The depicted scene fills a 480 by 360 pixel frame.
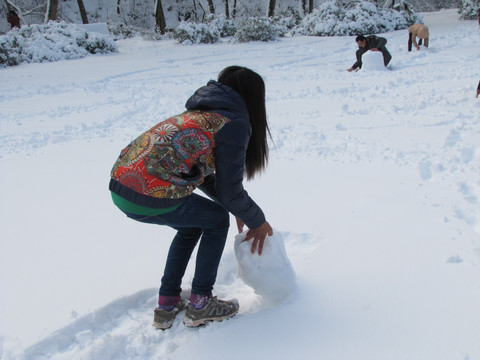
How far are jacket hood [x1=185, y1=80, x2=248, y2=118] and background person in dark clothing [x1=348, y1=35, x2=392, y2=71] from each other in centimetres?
649

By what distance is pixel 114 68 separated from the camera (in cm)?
957

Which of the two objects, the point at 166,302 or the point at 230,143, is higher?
the point at 230,143

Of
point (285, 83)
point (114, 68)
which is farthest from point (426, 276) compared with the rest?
point (114, 68)

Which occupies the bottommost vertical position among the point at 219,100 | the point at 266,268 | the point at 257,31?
the point at 266,268

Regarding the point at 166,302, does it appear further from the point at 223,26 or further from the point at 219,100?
the point at 223,26

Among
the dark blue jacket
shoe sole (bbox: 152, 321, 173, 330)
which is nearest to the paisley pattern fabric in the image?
the dark blue jacket

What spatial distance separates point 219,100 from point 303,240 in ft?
3.82

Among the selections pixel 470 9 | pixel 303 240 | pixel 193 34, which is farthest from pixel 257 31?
pixel 303 240

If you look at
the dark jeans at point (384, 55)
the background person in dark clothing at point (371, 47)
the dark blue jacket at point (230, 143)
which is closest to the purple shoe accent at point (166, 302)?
the dark blue jacket at point (230, 143)

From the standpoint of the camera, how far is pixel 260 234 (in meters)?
1.67

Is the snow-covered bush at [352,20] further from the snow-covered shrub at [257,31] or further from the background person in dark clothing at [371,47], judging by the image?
the background person in dark clothing at [371,47]

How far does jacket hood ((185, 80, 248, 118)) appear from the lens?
4.88 feet

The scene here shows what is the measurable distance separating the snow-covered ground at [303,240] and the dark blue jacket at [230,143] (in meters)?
0.60

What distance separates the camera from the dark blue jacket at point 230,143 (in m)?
1.44
